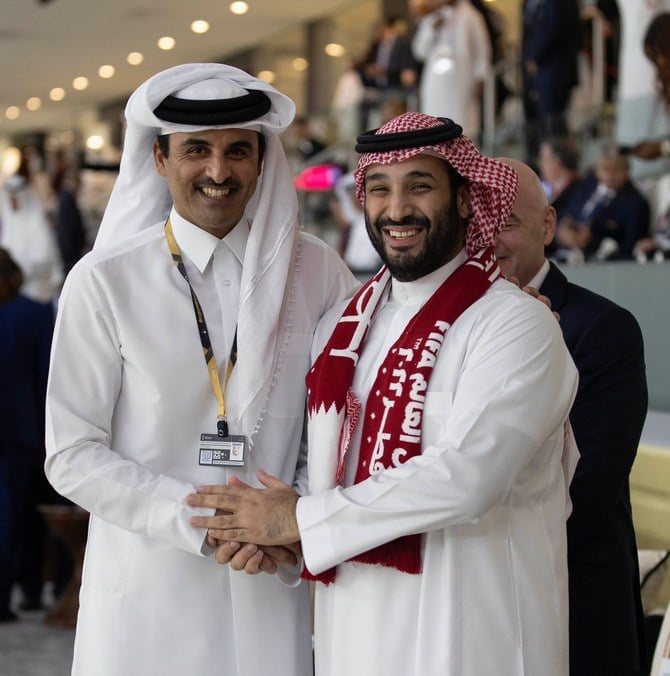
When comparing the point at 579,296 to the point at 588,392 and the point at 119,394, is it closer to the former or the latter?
the point at 588,392

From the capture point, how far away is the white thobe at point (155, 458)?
8.45 feet

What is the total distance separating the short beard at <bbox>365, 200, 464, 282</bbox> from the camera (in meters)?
2.45

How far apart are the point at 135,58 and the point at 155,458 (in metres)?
11.9

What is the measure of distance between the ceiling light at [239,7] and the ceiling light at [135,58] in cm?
189

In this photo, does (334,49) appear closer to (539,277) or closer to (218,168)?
(539,277)

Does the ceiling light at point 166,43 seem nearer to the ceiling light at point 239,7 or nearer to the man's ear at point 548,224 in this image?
the ceiling light at point 239,7

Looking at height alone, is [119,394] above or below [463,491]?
above

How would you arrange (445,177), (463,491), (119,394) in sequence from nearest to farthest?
(463,491) → (445,177) → (119,394)

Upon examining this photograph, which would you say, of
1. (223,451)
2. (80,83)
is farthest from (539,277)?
(80,83)

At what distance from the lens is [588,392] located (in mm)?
2865

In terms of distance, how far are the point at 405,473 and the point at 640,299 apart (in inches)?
128

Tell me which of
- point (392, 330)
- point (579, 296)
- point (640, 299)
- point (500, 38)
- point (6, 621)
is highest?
point (500, 38)

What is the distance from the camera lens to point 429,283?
2.50 meters

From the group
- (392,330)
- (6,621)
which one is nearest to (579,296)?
(392,330)
